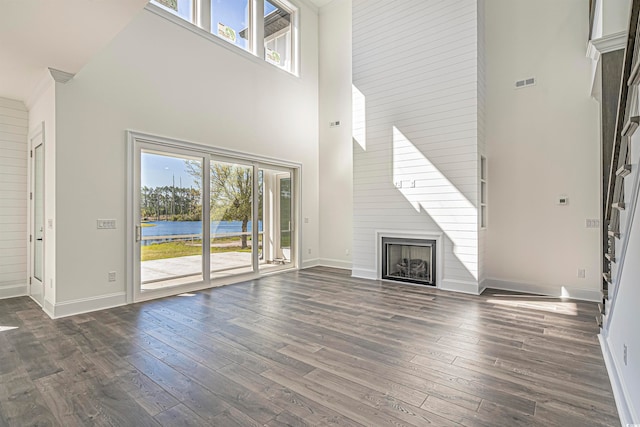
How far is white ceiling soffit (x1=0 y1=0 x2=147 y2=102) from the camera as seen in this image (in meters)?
2.60

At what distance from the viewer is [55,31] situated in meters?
2.96

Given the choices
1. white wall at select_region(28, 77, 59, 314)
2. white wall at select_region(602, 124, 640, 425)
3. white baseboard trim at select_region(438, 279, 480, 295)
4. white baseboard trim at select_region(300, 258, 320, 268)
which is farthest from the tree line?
white wall at select_region(602, 124, 640, 425)

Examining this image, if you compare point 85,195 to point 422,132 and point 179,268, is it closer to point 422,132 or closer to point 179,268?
point 179,268

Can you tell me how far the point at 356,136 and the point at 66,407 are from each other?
5.60 meters

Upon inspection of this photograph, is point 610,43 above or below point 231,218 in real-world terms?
above

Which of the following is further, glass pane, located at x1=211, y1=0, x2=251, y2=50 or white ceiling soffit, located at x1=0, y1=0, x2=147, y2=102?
glass pane, located at x1=211, y1=0, x2=251, y2=50

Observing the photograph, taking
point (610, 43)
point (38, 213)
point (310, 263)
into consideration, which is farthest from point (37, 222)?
point (610, 43)

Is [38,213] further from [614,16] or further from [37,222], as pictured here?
[614,16]

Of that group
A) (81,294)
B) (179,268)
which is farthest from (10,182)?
(179,268)

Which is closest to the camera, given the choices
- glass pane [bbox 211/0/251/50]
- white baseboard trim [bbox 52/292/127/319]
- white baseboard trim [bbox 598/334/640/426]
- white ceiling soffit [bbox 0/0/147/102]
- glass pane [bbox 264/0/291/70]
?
white baseboard trim [bbox 598/334/640/426]

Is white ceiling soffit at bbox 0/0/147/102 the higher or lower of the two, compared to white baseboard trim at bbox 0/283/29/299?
higher

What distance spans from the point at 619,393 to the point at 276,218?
18.8 feet

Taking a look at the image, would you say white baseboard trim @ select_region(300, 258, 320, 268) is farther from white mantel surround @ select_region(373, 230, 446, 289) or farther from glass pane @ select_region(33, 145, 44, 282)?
glass pane @ select_region(33, 145, 44, 282)

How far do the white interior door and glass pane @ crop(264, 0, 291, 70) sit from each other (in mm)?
4325
